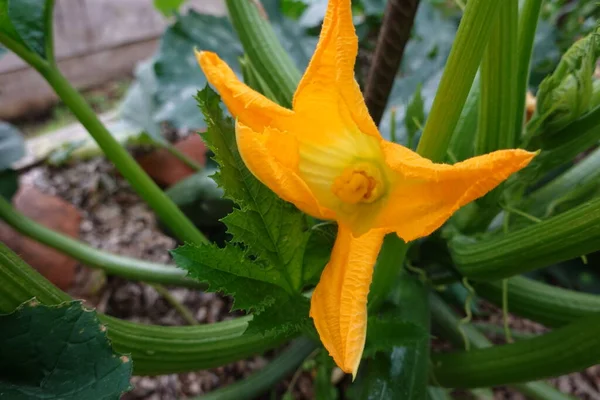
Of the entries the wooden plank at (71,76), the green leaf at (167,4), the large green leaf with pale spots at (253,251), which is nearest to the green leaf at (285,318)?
the large green leaf with pale spots at (253,251)

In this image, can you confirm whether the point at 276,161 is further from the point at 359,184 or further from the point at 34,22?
the point at 34,22

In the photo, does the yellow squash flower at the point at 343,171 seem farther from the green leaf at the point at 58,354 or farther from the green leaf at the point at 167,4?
the green leaf at the point at 167,4

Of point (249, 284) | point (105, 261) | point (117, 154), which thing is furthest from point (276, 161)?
point (105, 261)

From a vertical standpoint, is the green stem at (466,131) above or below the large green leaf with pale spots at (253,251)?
above

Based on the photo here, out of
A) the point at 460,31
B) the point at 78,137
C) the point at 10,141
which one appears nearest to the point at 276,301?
the point at 460,31

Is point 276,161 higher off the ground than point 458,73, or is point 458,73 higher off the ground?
point 458,73

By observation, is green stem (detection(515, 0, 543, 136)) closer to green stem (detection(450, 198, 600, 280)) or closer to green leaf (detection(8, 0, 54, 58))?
green stem (detection(450, 198, 600, 280))
